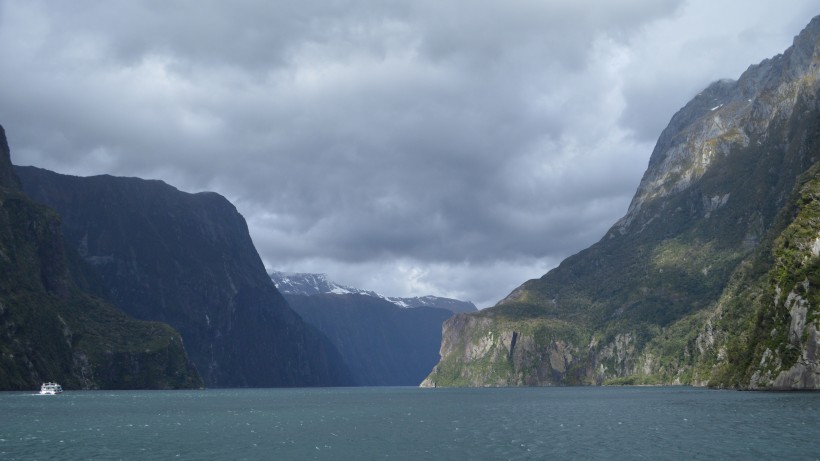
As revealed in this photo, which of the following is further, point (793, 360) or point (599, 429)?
point (793, 360)

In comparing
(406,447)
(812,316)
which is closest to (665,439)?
(406,447)

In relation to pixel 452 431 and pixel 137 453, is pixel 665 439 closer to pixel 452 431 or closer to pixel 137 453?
pixel 452 431

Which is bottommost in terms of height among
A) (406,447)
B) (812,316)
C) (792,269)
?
(406,447)

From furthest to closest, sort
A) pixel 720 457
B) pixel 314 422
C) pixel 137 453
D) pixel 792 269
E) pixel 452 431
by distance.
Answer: pixel 792 269 < pixel 314 422 < pixel 452 431 < pixel 137 453 < pixel 720 457

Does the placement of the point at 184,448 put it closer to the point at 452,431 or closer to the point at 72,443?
the point at 72,443

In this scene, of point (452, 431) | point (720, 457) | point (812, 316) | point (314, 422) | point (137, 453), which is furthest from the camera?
A: point (812, 316)

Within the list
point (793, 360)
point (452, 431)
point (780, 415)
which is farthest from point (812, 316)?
point (452, 431)

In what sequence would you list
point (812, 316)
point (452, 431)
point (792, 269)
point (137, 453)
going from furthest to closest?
1. point (792, 269)
2. point (812, 316)
3. point (452, 431)
4. point (137, 453)

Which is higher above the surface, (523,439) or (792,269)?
(792,269)

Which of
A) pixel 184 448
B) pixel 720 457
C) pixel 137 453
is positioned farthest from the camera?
pixel 184 448
